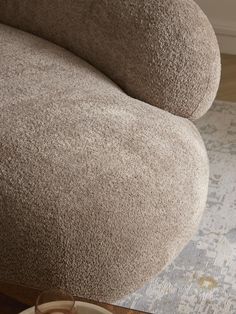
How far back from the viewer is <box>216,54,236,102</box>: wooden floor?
2.41 m

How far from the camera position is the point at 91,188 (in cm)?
101

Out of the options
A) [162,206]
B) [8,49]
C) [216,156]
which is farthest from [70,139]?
[216,156]

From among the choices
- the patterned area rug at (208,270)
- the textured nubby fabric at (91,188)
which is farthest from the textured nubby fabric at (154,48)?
the patterned area rug at (208,270)

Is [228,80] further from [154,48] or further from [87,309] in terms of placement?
[87,309]

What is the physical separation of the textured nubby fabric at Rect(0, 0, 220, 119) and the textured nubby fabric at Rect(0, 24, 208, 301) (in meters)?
0.11

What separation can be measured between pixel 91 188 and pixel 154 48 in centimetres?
46

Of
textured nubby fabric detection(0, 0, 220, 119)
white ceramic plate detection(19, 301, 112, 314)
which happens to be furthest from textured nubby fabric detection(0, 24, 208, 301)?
white ceramic plate detection(19, 301, 112, 314)

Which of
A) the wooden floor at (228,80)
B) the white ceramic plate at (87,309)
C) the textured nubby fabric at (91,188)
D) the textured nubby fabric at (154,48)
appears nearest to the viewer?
the white ceramic plate at (87,309)

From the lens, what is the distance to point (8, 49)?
144 cm

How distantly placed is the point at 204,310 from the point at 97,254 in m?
0.49

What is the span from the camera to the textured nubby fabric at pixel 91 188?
3.16 feet

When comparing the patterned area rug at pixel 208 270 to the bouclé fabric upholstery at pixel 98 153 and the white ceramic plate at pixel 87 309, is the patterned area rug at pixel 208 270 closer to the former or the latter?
the bouclé fabric upholstery at pixel 98 153

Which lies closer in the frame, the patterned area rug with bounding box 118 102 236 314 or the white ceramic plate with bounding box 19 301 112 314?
the white ceramic plate with bounding box 19 301 112 314

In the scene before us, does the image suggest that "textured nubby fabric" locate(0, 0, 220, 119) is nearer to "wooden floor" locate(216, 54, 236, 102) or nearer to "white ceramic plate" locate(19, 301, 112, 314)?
"white ceramic plate" locate(19, 301, 112, 314)
